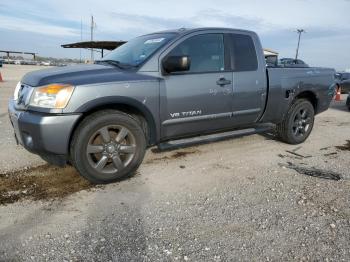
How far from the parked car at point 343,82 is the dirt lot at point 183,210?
A: 13672 millimetres

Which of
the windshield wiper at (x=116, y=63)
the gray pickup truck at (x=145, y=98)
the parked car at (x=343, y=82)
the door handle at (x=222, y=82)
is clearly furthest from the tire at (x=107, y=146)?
the parked car at (x=343, y=82)

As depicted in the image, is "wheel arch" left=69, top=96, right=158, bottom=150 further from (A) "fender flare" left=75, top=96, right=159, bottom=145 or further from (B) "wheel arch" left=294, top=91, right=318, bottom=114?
(B) "wheel arch" left=294, top=91, right=318, bottom=114

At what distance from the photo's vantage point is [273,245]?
116 inches

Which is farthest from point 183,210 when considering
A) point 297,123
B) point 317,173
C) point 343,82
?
point 343,82

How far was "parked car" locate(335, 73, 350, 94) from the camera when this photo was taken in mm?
17547

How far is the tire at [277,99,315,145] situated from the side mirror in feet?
8.38

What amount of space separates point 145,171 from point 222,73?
1.71 metres

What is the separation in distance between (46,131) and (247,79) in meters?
2.92

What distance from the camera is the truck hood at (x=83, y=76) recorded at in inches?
152

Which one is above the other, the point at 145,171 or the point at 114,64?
the point at 114,64

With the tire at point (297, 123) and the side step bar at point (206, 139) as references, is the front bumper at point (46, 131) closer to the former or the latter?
the side step bar at point (206, 139)

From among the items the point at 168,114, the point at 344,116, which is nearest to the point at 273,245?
the point at 168,114

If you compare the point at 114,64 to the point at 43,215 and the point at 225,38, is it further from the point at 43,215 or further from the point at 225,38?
the point at 43,215

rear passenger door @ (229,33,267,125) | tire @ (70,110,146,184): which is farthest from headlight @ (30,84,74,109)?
rear passenger door @ (229,33,267,125)
